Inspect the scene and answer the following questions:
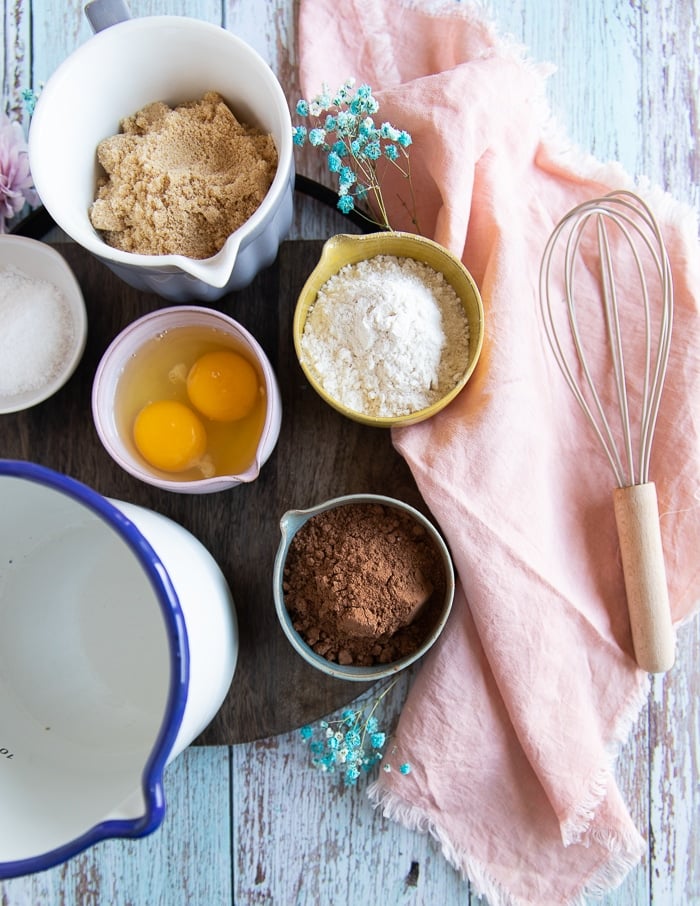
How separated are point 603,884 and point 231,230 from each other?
75 cm

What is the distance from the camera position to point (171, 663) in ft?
1.72

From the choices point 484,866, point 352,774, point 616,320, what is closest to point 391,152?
point 616,320

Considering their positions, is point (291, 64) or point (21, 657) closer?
point (21, 657)

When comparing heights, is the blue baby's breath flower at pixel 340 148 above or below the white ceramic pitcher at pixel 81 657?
above

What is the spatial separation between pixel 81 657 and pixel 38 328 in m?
0.32

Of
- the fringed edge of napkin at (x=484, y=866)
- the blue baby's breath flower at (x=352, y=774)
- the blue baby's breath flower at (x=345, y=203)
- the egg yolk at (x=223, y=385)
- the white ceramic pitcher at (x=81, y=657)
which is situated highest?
the blue baby's breath flower at (x=345, y=203)

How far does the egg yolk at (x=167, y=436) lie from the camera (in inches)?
29.1

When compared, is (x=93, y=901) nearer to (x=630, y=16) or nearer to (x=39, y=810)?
(x=39, y=810)

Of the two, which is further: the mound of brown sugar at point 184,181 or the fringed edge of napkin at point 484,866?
the fringed edge of napkin at point 484,866

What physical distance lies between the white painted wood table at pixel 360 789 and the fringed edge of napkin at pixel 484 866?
0.18ft

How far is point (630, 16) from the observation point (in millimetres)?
884

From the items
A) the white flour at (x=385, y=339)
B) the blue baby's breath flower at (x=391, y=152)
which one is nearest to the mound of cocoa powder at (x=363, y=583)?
the white flour at (x=385, y=339)

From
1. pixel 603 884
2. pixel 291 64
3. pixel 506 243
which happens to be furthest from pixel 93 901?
pixel 291 64

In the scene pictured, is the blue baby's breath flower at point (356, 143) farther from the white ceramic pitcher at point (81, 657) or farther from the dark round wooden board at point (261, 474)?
the white ceramic pitcher at point (81, 657)
